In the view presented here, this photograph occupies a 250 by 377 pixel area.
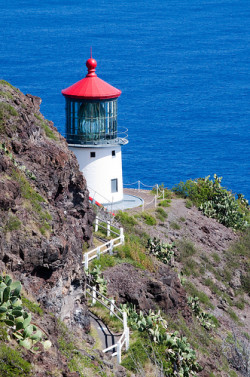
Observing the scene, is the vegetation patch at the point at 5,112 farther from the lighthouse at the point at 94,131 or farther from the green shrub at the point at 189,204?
the green shrub at the point at 189,204

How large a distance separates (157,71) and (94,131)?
78030 mm

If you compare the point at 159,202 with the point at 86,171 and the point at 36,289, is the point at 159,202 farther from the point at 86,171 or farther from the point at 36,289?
the point at 36,289

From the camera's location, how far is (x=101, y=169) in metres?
36.6

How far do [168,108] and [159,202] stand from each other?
54.7 m

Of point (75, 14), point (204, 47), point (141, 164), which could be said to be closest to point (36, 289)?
point (141, 164)

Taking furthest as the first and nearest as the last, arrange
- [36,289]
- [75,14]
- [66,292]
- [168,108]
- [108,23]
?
1. [75,14]
2. [108,23]
3. [168,108]
4. [66,292]
5. [36,289]

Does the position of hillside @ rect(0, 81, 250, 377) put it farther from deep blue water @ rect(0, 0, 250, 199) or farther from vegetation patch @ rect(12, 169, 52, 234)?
deep blue water @ rect(0, 0, 250, 199)

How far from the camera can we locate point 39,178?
21.0 metres

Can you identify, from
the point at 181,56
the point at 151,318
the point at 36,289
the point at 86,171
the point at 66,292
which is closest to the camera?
the point at 36,289

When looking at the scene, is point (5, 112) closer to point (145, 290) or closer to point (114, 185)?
point (145, 290)

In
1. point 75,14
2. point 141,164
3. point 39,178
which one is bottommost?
point 141,164

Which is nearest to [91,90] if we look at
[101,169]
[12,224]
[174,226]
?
[101,169]

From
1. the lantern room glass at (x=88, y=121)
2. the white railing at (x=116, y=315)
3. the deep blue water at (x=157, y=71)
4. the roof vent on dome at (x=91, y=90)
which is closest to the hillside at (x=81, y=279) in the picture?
the white railing at (x=116, y=315)

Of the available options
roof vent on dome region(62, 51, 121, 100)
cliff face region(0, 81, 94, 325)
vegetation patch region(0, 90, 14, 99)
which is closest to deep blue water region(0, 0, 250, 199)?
roof vent on dome region(62, 51, 121, 100)
